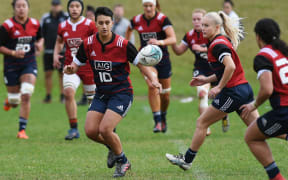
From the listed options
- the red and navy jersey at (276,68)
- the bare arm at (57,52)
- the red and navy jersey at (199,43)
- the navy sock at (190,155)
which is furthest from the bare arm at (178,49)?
the red and navy jersey at (276,68)

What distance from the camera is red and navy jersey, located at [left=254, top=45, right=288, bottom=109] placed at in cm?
546

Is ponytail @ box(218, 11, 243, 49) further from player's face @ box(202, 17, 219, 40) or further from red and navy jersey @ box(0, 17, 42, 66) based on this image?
red and navy jersey @ box(0, 17, 42, 66)

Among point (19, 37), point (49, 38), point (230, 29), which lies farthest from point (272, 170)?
point (49, 38)

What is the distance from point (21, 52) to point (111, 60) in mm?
3773

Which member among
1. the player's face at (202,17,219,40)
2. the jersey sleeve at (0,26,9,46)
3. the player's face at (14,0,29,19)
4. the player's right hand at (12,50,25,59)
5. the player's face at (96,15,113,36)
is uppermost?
the player's face at (14,0,29,19)

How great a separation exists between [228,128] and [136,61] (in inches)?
183

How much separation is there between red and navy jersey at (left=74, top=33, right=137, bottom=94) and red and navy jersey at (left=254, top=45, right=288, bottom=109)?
1.95m

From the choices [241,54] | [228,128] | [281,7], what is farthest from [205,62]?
[281,7]

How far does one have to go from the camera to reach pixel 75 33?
9758 mm

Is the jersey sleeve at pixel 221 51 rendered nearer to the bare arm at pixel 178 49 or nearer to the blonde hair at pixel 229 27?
the blonde hair at pixel 229 27

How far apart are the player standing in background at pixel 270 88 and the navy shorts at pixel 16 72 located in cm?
591

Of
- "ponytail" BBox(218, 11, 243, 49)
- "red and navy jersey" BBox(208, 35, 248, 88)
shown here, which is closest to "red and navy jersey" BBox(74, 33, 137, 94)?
"red and navy jersey" BBox(208, 35, 248, 88)

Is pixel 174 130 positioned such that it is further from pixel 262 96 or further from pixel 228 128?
pixel 262 96

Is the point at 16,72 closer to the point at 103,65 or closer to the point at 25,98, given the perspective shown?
the point at 25,98
